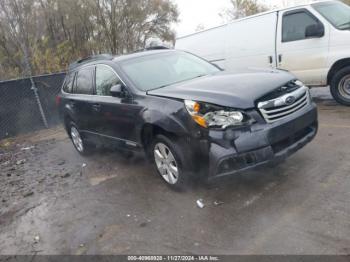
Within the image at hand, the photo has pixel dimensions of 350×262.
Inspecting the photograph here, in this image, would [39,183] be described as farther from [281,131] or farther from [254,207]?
[281,131]

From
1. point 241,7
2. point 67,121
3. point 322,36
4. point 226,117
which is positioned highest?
point 241,7

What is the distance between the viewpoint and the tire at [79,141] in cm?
618

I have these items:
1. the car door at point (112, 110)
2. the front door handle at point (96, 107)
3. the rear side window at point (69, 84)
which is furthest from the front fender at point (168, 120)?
the rear side window at point (69, 84)

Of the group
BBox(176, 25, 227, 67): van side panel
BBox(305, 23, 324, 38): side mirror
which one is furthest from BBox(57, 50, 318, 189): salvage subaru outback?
BBox(176, 25, 227, 67): van side panel

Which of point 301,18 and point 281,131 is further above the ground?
point 301,18

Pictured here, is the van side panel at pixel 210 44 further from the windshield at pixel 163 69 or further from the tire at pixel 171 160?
the tire at pixel 171 160

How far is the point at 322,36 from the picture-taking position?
20.7 feet

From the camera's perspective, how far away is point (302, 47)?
6758 mm

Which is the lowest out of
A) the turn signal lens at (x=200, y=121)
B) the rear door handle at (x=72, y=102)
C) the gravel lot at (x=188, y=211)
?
the gravel lot at (x=188, y=211)

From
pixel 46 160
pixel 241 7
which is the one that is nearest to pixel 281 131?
pixel 46 160

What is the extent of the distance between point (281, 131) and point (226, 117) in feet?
2.04

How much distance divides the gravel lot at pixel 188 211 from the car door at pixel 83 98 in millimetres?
893

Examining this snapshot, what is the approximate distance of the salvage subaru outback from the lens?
3.33 m

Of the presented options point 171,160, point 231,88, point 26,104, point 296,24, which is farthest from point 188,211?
point 26,104
